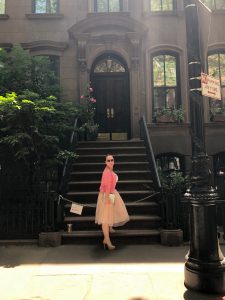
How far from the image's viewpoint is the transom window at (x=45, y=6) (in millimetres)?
14141

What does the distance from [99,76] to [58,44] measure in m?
2.03

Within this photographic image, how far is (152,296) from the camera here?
4.49m

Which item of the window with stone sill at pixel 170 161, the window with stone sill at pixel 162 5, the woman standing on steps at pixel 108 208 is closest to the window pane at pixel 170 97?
the window with stone sill at pixel 170 161

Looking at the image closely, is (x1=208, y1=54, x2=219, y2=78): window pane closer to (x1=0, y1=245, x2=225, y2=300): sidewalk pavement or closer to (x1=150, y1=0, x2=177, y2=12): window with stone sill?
(x1=150, y1=0, x2=177, y2=12): window with stone sill

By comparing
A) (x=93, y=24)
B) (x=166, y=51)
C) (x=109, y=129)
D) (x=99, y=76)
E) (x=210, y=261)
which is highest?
(x=93, y=24)

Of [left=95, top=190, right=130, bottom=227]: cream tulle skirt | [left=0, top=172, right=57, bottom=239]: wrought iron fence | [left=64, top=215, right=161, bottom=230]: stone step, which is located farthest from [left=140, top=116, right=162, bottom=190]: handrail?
[left=0, top=172, right=57, bottom=239]: wrought iron fence

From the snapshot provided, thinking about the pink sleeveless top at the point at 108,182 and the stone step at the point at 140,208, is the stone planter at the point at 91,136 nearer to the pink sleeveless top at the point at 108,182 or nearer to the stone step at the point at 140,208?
the stone step at the point at 140,208

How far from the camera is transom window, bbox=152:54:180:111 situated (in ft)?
45.3

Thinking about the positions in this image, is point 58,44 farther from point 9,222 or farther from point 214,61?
point 9,222

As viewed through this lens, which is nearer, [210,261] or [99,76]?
[210,261]

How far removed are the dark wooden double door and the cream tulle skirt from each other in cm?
656

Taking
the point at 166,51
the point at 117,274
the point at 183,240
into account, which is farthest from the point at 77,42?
the point at 117,274

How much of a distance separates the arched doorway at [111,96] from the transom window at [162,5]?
8.21ft

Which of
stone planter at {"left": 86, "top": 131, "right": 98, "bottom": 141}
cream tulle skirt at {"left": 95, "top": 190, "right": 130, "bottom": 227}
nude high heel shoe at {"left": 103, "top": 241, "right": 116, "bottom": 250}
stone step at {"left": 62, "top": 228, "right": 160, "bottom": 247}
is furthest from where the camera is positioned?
stone planter at {"left": 86, "top": 131, "right": 98, "bottom": 141}
